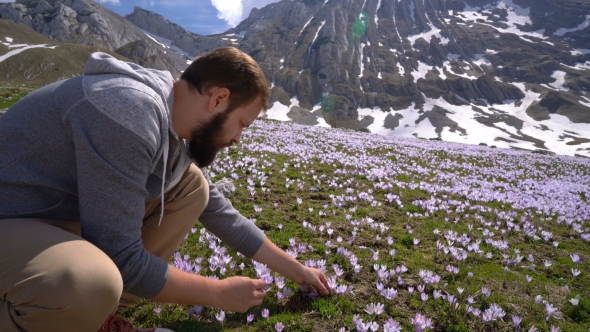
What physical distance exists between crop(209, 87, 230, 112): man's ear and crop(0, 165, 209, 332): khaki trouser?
1511 millimetres

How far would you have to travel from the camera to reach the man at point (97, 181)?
7.67ft

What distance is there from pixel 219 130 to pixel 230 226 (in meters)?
1.44

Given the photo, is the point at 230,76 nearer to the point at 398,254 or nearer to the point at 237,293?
the point at 237,293

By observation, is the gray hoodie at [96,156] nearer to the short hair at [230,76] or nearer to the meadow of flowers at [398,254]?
the short hair at [230,76]

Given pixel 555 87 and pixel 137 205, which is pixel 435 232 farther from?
pixel 555 87

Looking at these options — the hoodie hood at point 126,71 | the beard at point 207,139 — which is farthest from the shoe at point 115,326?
the hoodie hood at point 126,71

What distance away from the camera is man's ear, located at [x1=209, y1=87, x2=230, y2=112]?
3.00 m

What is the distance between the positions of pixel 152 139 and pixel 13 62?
153784 millimetres

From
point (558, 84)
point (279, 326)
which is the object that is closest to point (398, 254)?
point (279, 326)

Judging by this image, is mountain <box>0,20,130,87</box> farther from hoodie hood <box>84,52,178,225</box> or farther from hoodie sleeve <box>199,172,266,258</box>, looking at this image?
hoodie hood <box>84,52,178,225</box>

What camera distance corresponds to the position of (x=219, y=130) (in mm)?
3215

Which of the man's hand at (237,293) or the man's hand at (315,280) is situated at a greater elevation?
the man's hand at (237,293)

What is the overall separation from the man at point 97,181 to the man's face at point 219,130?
14 millimetres

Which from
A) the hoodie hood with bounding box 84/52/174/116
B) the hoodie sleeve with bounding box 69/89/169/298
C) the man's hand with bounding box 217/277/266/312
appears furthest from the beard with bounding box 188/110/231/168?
the man's hand with bounding box 217/277/266/312
